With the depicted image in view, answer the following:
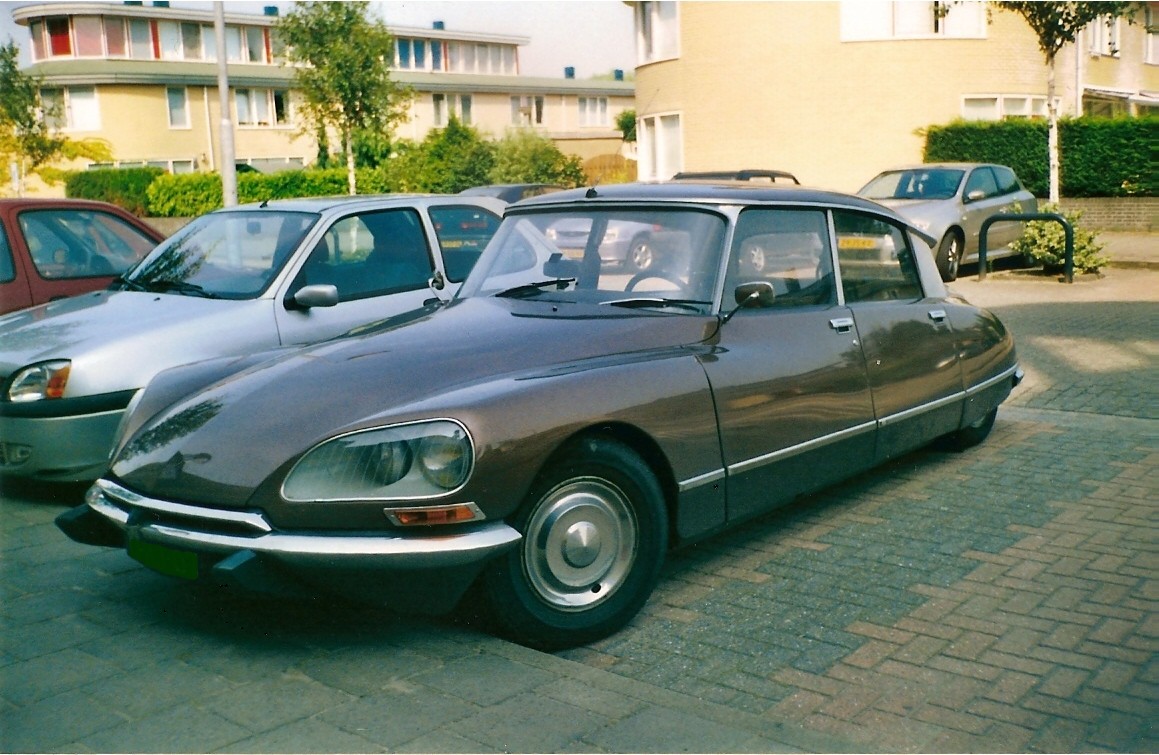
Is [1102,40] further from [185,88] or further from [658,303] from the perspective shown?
[185,88]

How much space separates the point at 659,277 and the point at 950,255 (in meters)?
12.3

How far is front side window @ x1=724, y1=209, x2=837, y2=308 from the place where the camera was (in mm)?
4988

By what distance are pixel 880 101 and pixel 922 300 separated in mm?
22120

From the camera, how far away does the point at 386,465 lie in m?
3.69

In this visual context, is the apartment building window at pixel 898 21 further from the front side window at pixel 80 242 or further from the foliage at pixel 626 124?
the foliage at pixel 626 124

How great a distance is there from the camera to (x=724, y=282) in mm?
4863

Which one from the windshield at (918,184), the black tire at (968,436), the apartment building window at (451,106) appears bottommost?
the black tire at (968,436)

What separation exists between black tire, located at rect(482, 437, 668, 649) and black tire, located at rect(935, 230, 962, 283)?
41.5ft

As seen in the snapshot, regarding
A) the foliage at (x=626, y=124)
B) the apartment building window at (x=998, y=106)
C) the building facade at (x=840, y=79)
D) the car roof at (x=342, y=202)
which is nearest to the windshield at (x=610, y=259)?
the car roof at (x=342, y=202)

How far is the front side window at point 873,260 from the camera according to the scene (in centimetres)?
566

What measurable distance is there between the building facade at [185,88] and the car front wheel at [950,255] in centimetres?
2645

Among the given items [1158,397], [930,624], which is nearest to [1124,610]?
[930,624]

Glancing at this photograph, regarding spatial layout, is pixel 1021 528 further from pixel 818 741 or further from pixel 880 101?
pixel 880 101

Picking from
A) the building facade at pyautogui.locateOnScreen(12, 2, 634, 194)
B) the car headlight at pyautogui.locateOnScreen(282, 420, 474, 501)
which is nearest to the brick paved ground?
the car headlight at pyautogui.locateOnScreen(282, 420, 474, 501)
